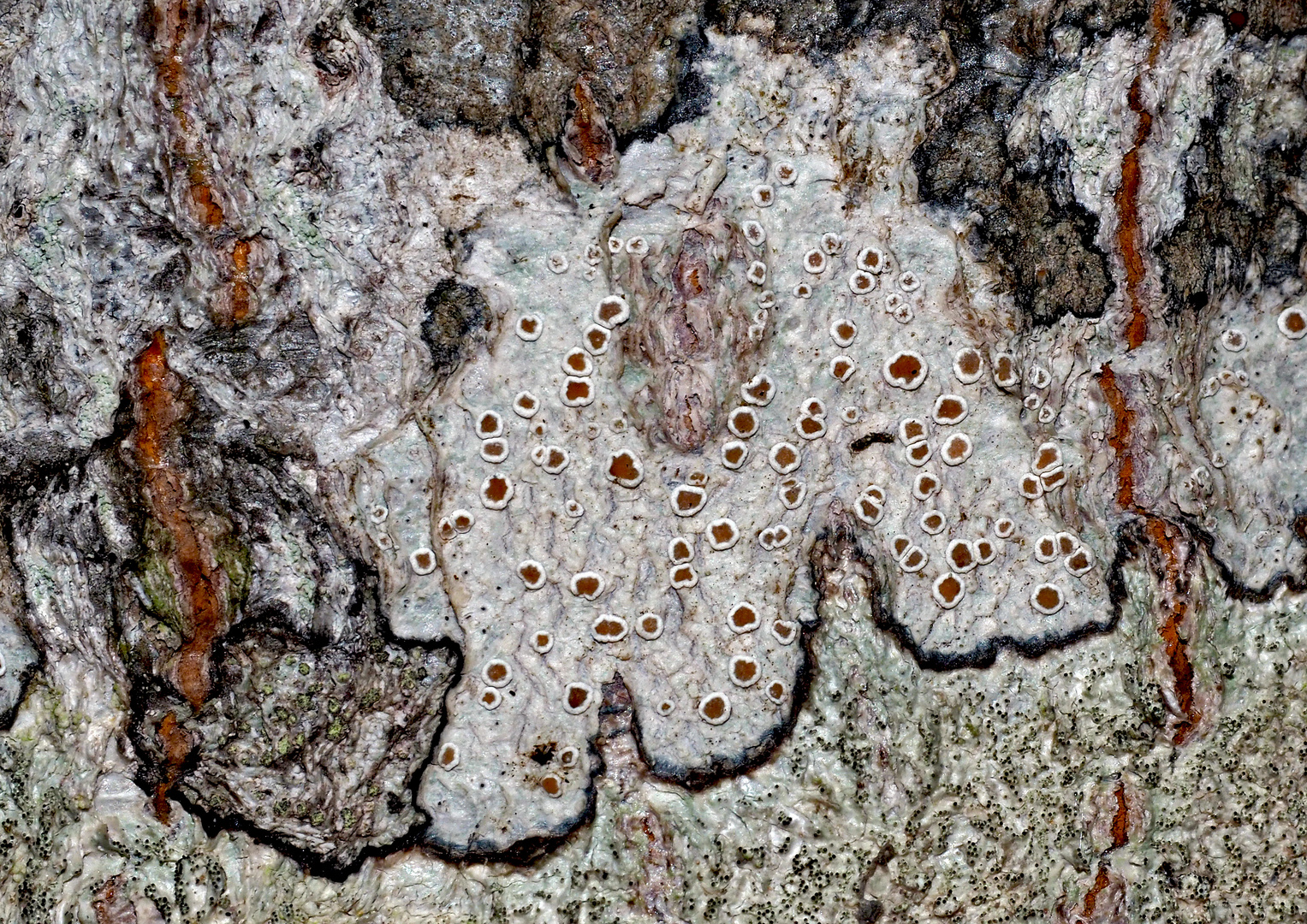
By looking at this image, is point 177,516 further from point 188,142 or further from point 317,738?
point 188,142

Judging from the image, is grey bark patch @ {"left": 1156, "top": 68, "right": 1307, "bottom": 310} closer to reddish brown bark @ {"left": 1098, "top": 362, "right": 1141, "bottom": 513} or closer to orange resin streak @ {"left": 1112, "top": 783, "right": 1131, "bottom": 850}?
reddish brown bark @ {"left": 1098, "top": 362, "right": 1141, "bottom": 513}

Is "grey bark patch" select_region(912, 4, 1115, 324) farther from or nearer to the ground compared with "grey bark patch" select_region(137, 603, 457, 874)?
farther from the ground

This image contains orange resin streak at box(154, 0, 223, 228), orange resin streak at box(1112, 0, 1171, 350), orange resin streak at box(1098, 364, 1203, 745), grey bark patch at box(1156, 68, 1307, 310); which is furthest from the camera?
orange resin streak at box(1098, 364, 1203, 745)

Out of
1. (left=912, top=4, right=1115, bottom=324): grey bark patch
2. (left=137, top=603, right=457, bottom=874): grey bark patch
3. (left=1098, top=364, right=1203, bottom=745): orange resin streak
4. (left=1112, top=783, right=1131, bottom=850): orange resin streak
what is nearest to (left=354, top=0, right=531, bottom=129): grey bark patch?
(left=912, top=4, right=1115, bottom=324): grey bark patch

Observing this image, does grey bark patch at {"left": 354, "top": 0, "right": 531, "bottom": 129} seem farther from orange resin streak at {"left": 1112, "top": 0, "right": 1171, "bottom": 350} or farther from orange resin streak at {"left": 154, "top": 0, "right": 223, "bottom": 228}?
orange resin streak at {"left": 1112, "top": 0, "right": 1171, "bottom": 350}

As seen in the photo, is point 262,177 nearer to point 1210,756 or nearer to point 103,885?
point 103,885

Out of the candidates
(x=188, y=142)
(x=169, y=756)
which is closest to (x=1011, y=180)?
(x=188, y=142)

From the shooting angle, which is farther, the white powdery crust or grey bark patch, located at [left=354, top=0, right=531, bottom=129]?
the white powdery crust

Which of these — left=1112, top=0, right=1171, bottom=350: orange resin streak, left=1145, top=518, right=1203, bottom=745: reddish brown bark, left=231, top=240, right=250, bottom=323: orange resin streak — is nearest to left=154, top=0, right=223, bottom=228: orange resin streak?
left=231, top=240, right=250, bottom=323: orange resin streak

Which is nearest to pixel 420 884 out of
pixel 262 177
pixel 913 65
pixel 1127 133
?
pixel 262 177

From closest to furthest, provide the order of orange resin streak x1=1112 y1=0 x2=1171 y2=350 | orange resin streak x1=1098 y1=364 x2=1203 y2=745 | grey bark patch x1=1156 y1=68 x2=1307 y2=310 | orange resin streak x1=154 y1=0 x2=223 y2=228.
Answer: orange resin streak x1=154 y1=0 x2=223 y2=228 → orange resin streak x1=1112 y1=0 x2=1171 y2=350 → grey bark patch x1=1156 y1=68 x2=1307 y2=310 → orange resin streak x1=1098 y1=364 x2=1203 y2=745

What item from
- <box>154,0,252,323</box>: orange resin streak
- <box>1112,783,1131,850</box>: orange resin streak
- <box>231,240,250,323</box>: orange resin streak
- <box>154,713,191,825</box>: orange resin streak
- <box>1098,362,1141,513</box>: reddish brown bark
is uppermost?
<box>154,0,252,323</box>: orange resin streak
